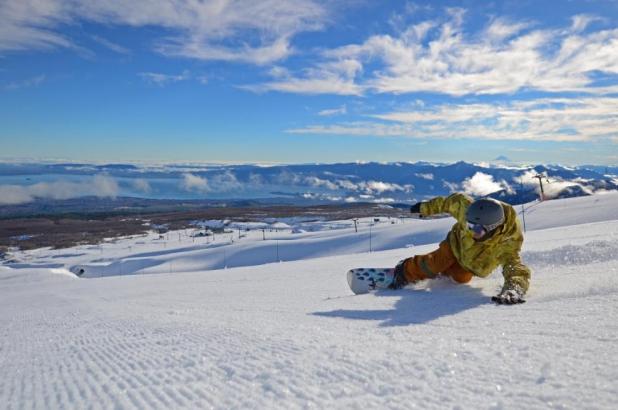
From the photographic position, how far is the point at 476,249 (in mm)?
4531

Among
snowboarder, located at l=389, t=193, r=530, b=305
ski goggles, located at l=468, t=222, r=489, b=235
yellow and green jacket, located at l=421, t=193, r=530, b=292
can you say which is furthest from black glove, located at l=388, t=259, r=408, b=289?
ski goggles, located at l=468, t=222, r=489, b=235

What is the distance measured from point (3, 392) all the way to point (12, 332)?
4.30m

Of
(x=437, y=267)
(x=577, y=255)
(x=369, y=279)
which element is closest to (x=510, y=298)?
(x=437, y=267)

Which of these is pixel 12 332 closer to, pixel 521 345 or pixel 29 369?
pixel 29 369

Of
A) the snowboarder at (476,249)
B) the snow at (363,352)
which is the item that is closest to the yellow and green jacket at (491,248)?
the snowboarder at (476,249)

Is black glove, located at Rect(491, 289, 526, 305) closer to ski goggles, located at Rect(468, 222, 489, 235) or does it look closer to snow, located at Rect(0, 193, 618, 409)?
snow, located at Rect(0, 193, 618, 409)

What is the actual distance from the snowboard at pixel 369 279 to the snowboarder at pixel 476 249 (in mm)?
113

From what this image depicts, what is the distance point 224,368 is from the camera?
2660 mm

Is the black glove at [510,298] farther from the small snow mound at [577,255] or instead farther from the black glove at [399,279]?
the small snow mound at [577,255]

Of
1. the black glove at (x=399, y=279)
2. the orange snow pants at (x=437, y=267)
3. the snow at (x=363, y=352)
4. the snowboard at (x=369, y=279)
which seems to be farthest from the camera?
the snowboard at (x=369, y=279)

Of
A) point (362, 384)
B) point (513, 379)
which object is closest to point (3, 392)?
point (362, 384)

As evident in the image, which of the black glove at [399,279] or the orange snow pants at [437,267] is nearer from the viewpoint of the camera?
the orange snow pants at [437,267]

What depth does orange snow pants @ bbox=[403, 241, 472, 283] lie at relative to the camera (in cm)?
479

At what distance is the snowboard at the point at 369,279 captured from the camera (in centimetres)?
529
